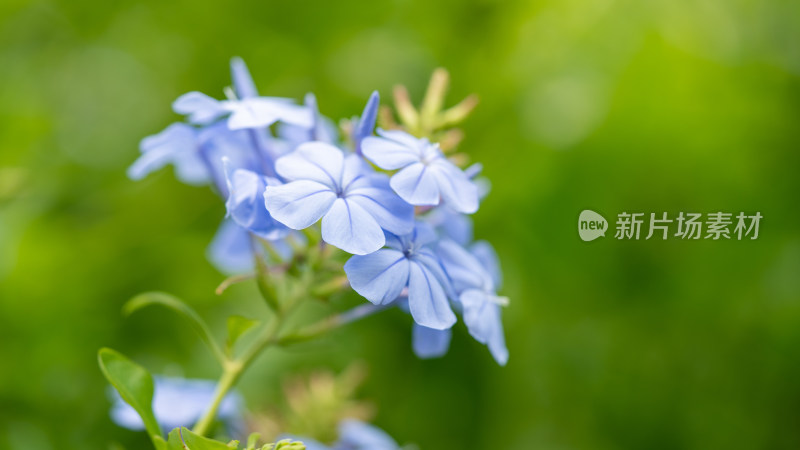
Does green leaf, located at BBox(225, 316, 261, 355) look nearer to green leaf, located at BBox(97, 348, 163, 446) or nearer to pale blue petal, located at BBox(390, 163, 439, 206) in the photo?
green leaf, located at BBox(97, 348, 163, 446)

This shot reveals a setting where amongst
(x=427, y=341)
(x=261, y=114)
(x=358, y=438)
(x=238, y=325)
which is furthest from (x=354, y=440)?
(x=261, y=114)

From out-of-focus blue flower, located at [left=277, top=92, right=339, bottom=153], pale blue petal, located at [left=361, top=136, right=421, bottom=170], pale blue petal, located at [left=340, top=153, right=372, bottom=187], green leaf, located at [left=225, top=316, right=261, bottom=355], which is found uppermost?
out-of-focus blue flower, located at [left=277, top=92, right=339, bottom=153]

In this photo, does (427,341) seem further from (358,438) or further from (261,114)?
(261,114)

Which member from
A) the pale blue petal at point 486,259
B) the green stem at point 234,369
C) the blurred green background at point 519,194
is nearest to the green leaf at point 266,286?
the green stem at point 234,369

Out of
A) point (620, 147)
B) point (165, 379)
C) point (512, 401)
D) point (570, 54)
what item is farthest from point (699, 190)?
point (165, 379)

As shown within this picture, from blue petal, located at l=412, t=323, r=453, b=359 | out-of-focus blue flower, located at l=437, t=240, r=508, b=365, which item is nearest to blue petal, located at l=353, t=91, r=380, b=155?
out-of-focus blue flower, located at l=437, t=240, r=508, b=365
